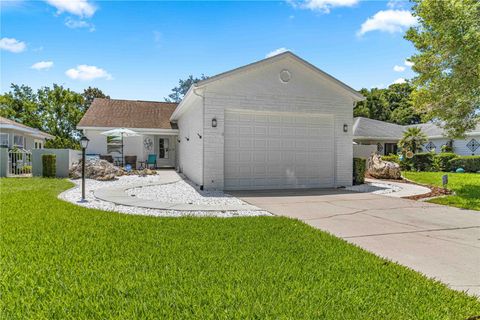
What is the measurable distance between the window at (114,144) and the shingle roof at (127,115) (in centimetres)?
88

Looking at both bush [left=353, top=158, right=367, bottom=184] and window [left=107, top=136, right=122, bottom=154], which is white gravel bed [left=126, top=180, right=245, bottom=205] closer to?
bush [left=353, top=158, right=367, bottom=184]

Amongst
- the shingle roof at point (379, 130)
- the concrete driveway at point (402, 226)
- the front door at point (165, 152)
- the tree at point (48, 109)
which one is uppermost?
the tree at point (48, 109)

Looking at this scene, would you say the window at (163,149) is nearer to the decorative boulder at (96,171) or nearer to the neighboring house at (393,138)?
the decorative boulder at (96,171)

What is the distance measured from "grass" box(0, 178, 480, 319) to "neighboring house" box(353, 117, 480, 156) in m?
24.1

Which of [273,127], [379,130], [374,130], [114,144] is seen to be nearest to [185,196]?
[273,127]

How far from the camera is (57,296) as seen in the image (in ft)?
9.50

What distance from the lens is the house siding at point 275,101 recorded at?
33.9 feet

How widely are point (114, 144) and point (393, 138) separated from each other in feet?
78.0

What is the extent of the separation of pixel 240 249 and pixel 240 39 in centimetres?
1019

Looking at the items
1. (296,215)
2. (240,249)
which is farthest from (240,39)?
(240,249)

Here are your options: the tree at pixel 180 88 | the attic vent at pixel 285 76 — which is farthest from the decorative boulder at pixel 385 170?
the tree at pixel 180 88

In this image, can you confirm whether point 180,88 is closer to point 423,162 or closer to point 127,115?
point 127,115

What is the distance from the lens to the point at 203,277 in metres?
3.35

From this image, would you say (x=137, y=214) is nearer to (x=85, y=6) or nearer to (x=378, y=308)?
(x=378, y=308)
